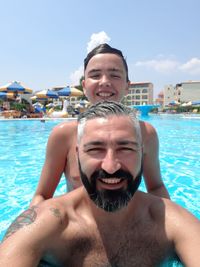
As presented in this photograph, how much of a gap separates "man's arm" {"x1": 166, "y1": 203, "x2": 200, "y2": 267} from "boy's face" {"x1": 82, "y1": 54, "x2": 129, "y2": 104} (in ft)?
3.66

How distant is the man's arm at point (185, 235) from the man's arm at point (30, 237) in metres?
0.67

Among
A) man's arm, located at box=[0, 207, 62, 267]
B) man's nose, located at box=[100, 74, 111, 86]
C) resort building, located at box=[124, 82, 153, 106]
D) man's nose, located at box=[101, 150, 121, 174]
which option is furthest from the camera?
resort building, located at box=[124, 82, 153, 106]

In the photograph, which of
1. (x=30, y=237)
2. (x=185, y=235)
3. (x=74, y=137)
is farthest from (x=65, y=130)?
(x=185, y=235)

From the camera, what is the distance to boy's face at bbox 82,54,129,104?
2234 mm

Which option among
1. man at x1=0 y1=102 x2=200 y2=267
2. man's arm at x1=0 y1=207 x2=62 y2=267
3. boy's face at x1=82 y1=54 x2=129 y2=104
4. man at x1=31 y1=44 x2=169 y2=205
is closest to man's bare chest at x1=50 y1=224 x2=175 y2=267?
man at x1=0 y1=102 x2=200 y2=267

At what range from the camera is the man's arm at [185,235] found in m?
1.40

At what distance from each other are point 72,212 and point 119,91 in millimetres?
1180

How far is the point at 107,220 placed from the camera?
1.58m

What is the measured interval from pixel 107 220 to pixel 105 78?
120cm

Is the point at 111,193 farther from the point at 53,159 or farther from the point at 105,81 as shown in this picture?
the point at 105,81

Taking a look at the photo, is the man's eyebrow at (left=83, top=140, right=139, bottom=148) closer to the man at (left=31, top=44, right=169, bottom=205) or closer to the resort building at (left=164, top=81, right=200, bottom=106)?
the man at (left=31, top=44, right=169, bottom=205)

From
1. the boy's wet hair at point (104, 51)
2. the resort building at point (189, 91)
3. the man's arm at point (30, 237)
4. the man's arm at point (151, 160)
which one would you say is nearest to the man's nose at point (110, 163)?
the man's arm at point (30, 237)

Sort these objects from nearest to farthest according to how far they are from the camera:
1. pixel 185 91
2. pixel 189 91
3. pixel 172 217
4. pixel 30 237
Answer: pixel 30 237 < pixel 172 217 < pixel 189 91 < pixel 185 91

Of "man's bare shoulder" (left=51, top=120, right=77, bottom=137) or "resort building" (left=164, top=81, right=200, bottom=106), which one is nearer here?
"man's bare shoulder" (left=51, top=120, right=77, bottom=137)
